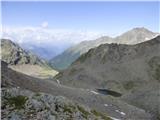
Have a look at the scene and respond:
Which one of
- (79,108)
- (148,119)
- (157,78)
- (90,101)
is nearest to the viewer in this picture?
(79,108)

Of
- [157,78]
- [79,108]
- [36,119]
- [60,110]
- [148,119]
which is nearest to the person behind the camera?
[36,119]

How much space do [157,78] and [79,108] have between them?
16560 centimetres

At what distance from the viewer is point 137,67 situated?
200 meters

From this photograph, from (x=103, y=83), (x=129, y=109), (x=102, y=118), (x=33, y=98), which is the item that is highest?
(x=33, y=98)

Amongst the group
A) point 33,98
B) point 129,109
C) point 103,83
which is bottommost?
point 103,83

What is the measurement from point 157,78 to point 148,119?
414 feet

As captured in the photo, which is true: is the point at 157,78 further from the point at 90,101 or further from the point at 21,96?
the point at 21,96

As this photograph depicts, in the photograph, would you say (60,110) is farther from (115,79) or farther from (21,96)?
(115,79)

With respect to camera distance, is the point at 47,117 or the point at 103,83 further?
the point at 103,83

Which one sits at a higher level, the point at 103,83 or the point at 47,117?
the point at 47,117

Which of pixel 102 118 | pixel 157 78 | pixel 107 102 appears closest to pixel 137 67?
pixel 157 78

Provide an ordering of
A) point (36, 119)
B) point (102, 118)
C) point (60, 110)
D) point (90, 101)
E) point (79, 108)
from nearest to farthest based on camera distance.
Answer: point (36, 119), point (60, 110), point (79, 108), point (102, 118), point (90, 101)

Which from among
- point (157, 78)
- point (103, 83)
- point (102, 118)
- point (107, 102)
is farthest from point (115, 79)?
point (102, 118)

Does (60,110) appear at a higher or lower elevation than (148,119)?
higher
